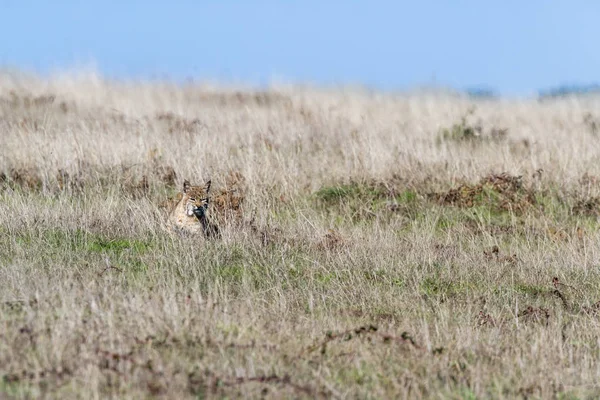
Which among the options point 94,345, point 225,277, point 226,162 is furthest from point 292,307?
point 226,162

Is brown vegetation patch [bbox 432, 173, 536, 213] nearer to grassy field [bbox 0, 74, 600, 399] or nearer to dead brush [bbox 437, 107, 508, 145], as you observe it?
grassy field [bbox 0, 74, 600, 399]

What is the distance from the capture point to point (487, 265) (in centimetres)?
909

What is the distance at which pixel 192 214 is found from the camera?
378 inches

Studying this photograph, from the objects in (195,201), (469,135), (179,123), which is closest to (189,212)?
(195,201)

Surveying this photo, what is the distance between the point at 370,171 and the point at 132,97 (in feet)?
29.3

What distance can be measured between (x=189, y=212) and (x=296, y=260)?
1.36 metres

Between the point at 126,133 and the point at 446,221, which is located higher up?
the point at 126,133

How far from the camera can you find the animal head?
9.59 metres

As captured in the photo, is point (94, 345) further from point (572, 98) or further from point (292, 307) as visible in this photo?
point (572, 98)

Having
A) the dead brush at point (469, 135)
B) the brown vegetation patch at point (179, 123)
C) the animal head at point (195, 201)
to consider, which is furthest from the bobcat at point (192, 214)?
the dead brush at point (469, 135)

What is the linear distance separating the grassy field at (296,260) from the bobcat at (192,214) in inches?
8.9

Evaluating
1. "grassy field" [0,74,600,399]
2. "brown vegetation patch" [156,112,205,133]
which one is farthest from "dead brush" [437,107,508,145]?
Answer: "brown vegetation patch" [156,112,205,133]

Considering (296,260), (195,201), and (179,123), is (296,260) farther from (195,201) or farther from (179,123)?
(179,123)

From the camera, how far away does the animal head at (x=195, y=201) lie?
959 cm
